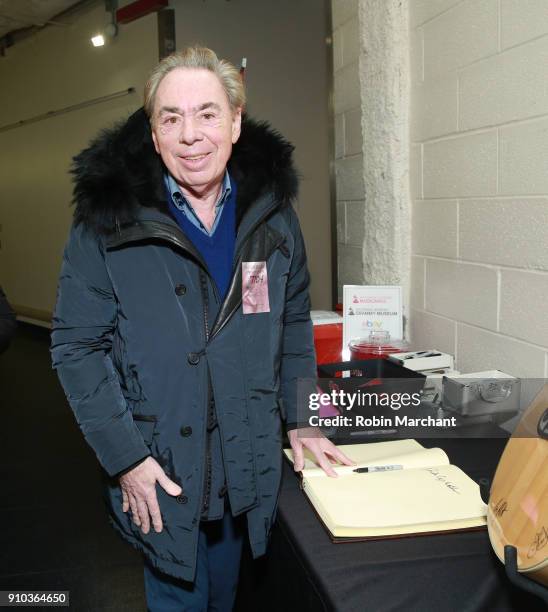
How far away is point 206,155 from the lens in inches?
49.8

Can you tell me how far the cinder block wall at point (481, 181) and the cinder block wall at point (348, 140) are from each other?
1.30 feet

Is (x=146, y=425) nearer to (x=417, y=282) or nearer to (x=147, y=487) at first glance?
(x=147, y=487)

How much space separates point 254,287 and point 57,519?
81.3 inches

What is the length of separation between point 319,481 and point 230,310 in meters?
0.39

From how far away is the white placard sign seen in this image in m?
2.04

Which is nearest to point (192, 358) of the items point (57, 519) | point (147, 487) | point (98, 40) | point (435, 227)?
point (147, 487)

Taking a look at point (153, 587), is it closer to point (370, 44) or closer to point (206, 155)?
point (206, 155)

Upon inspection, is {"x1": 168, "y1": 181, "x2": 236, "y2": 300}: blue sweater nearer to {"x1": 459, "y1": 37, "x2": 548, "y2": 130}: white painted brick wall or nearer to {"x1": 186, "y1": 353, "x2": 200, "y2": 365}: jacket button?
{"x1": 186, "y1": 353, "x2": 200, "y2": 365}: jacket button

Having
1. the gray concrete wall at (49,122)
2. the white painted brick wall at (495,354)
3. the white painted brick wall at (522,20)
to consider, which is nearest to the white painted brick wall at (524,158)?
the white painted brick wall at (522,20)

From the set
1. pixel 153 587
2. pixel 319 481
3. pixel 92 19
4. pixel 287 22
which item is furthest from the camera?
pixel 92 19

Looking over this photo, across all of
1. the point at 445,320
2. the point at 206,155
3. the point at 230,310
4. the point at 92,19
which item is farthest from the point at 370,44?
the point at 92,19

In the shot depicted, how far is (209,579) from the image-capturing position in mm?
1469

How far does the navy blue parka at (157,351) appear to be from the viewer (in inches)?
47.3

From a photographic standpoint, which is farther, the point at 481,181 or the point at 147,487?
the point at 481,181
